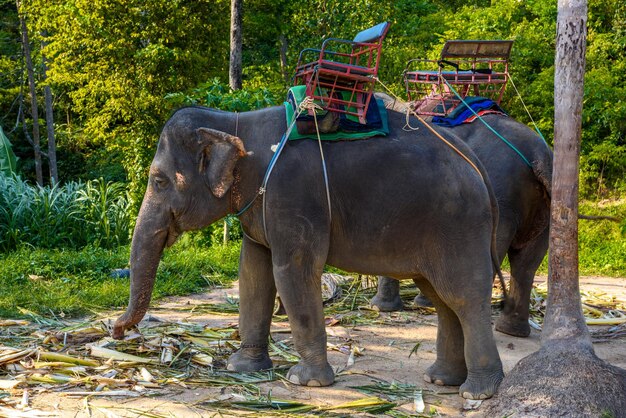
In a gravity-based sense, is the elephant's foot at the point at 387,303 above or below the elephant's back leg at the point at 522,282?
below

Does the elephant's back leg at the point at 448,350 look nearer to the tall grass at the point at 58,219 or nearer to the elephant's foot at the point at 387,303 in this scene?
the elephant's foot at the point at 387,303

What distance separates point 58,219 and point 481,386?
25.3ft

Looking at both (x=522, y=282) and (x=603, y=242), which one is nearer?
(x=522, y=282)

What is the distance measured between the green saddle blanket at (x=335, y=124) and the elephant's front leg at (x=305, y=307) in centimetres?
76

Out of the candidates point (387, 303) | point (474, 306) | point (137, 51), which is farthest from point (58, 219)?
point (474, 306)

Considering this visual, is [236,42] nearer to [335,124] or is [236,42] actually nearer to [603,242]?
[603,242]

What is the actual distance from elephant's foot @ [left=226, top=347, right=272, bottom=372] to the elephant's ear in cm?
121

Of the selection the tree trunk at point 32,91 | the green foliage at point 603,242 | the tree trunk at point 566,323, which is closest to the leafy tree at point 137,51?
the tree trunk at point 32,91

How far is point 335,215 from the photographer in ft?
18.4

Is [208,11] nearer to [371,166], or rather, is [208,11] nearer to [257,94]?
[257,94]

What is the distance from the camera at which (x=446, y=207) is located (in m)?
5.51

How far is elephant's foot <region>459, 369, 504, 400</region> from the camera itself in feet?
18.0

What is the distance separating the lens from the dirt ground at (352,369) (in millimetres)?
5086

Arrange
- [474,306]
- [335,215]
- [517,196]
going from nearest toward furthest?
[474,306]
[335,215]
[517,196]
